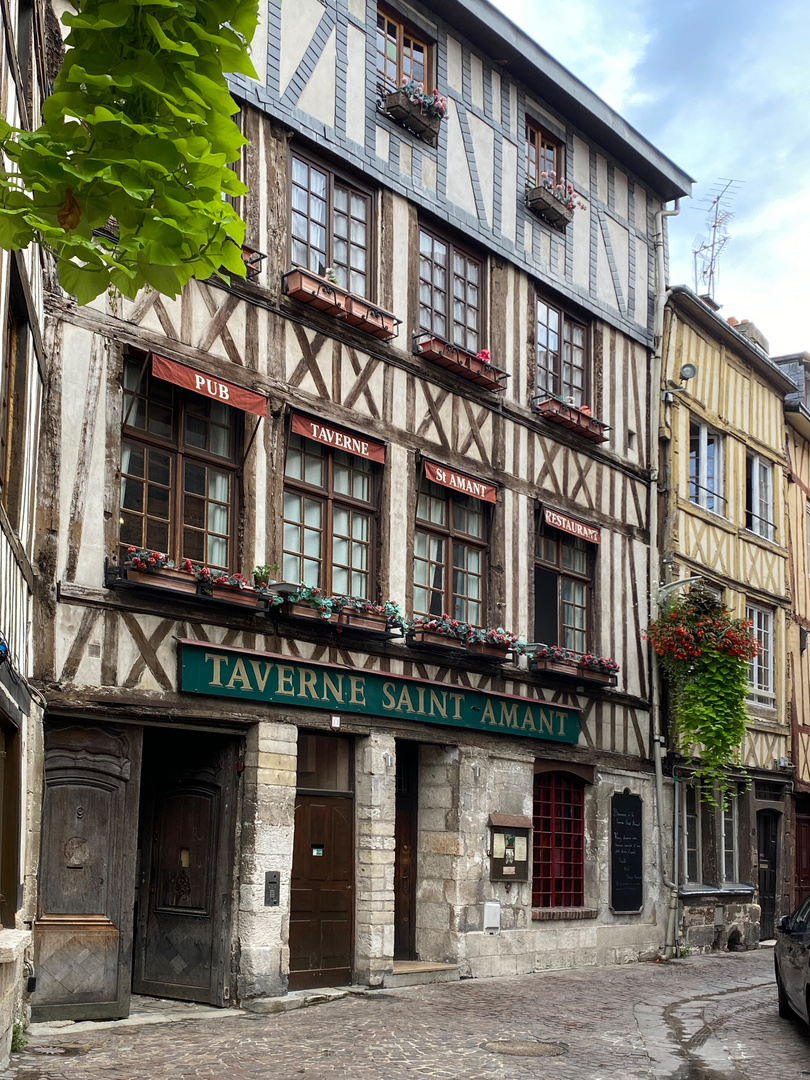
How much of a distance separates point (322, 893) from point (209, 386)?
177 inches

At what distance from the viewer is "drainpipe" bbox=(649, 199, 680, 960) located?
1552 cm

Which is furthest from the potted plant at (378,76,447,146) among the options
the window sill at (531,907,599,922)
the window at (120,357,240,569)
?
the window sill at (531,907,599,922)

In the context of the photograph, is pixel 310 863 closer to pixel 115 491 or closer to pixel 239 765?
pixel 239 765

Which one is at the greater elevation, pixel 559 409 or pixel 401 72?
pixel 401 72

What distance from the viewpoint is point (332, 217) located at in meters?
12.0

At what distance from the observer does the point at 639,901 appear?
15.1m

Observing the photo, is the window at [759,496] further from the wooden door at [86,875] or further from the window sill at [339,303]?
the wooden door at [86,875]

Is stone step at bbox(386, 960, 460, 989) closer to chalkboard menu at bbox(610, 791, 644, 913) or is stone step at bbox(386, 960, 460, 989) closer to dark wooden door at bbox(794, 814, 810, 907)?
chalkboard menu at bbox(610, 791, 644, 913)

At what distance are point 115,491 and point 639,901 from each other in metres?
8.73

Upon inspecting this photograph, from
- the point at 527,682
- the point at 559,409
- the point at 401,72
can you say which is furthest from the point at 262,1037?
the point at 401,72

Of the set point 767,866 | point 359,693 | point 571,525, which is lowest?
point 767,866

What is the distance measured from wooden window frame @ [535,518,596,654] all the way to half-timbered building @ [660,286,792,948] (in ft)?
4.50

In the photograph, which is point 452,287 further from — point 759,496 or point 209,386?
point 759,496

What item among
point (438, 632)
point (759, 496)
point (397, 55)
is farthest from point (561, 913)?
point (397, 55)
